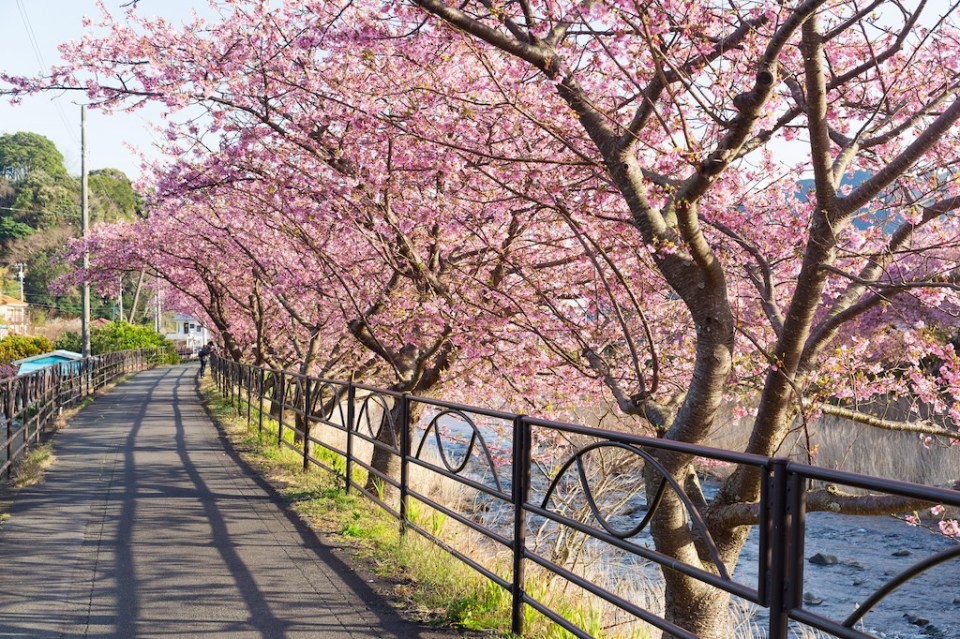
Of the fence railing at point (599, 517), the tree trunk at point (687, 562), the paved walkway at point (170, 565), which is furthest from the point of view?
the tree trunk at point (687, 562)

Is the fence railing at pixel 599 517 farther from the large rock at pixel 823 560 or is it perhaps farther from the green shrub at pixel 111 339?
the green shrub at pixel 111 339

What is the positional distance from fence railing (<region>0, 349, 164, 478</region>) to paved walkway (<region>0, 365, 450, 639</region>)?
75cm

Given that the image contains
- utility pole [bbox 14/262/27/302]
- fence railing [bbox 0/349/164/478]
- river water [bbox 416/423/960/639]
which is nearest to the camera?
fence railing [bbox 0/349/164/478]

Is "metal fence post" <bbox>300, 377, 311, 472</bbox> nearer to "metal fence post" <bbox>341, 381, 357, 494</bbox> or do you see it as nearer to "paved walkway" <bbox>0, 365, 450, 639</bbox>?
"paved walkway" <bbox>0, 365, 450, 639</bbox>

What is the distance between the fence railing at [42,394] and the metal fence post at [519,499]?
23.5 ft

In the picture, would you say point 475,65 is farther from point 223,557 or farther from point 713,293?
point 223,557

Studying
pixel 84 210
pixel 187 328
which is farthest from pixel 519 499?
pixel 187 328

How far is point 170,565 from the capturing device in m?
6.18

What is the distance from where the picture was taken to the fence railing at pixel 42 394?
985 centimetres

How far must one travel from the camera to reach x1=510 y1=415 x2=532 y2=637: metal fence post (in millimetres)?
4723

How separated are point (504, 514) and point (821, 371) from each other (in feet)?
25.6

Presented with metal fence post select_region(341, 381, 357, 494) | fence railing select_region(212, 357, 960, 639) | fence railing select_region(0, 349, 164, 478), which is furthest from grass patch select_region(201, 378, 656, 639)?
fence railing select_region(0, 349, 164, 478)

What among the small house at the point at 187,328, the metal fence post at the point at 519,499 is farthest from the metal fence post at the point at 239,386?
the small house at the point at 187,328

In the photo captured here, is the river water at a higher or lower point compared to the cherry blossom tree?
lower
